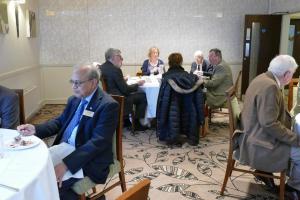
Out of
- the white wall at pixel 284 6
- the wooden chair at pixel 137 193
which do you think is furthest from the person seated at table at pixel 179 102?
the white wall at pixel 284 6

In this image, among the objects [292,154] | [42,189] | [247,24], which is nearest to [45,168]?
[42,189]

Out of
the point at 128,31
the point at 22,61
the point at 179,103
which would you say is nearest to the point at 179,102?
the point at 179,103

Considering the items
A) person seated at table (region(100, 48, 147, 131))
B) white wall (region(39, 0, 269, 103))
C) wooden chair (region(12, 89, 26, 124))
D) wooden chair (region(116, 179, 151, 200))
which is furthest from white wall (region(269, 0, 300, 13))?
wooden chair (region(116, 179, 151, 200))

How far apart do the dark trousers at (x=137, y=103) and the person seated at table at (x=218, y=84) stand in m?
0.91

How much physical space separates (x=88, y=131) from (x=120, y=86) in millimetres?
2192

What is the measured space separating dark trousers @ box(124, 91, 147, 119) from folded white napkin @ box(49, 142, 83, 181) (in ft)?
7.46

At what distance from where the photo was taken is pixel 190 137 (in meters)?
3.97

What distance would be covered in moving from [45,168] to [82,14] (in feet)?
18.3

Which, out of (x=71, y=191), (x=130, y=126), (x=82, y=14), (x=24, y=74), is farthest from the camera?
(x=82, y=14)

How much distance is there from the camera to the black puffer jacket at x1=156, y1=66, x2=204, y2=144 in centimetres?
377

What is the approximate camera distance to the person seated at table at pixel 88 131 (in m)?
1.93

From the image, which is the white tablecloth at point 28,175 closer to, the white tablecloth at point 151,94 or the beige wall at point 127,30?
the white tablecloth at point 151,94

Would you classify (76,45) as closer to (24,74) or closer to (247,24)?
(24,74)

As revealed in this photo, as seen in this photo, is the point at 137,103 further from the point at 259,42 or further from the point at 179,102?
the point at 259,42
